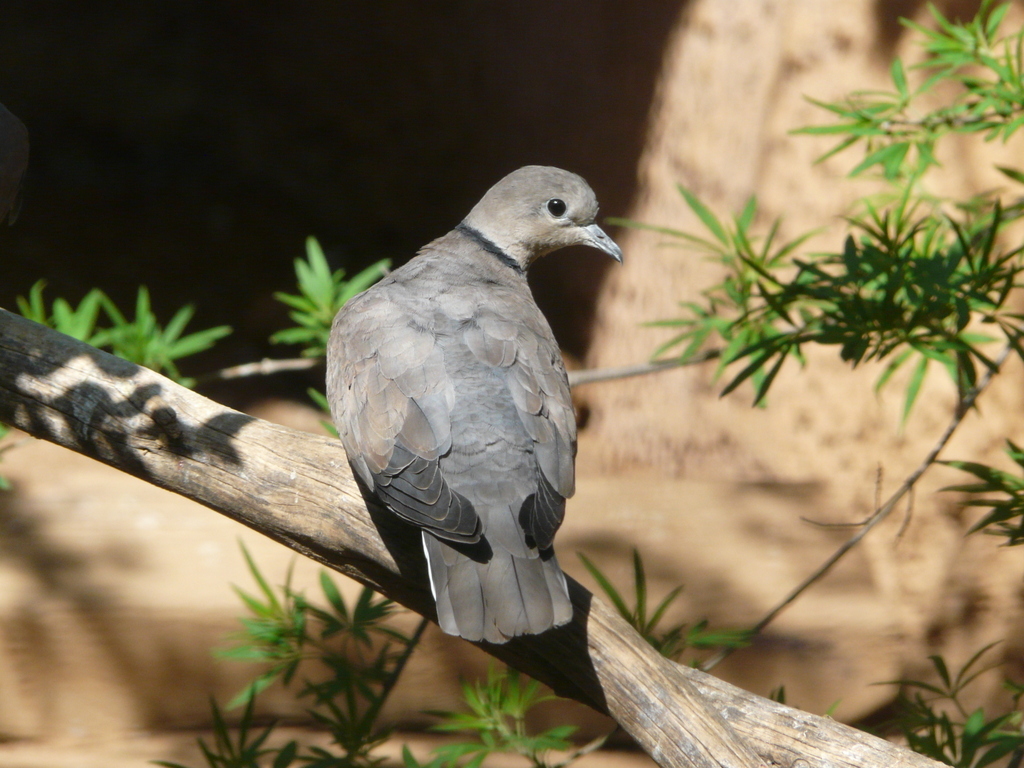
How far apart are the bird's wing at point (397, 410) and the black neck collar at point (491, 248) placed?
0.38 meters

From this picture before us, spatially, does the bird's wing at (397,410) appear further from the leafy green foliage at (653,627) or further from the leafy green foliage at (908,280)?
the leafy green foliage at (908,280)

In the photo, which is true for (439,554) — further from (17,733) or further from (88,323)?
(17,733)

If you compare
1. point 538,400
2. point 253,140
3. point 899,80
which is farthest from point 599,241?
point 253,140

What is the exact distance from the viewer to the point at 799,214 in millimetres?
3457

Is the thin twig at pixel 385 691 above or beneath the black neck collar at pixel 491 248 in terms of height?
beneath

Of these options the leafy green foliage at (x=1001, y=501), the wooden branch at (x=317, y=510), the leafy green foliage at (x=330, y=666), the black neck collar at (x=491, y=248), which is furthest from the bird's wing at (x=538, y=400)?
the leafy green foliage at (x=1001, y=501)

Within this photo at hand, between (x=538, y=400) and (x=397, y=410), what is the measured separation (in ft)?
0.83

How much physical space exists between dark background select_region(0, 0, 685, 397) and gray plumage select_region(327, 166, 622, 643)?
7.65 ft

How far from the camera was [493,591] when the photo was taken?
5.35 ft

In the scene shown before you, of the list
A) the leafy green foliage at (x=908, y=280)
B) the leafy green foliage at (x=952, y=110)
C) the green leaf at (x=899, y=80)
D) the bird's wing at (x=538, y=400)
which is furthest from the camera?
the green leaf at (x=899, y=80)

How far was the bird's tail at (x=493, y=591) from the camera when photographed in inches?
62.7

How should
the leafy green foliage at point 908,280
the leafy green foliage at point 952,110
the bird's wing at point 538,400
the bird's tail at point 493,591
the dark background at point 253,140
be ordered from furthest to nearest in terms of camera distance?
the dark background at point 253,140, the leafy green foliage at point 952,110, the leafy green foliage at point 908,280, the bird's wing at point 538,400, the bird's tail at point 493,591

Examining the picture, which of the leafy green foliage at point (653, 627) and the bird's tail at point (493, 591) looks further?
the leafy green foliage at point (653, 627)

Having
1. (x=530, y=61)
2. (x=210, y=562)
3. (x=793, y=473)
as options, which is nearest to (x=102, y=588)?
(x=210, y=562)
